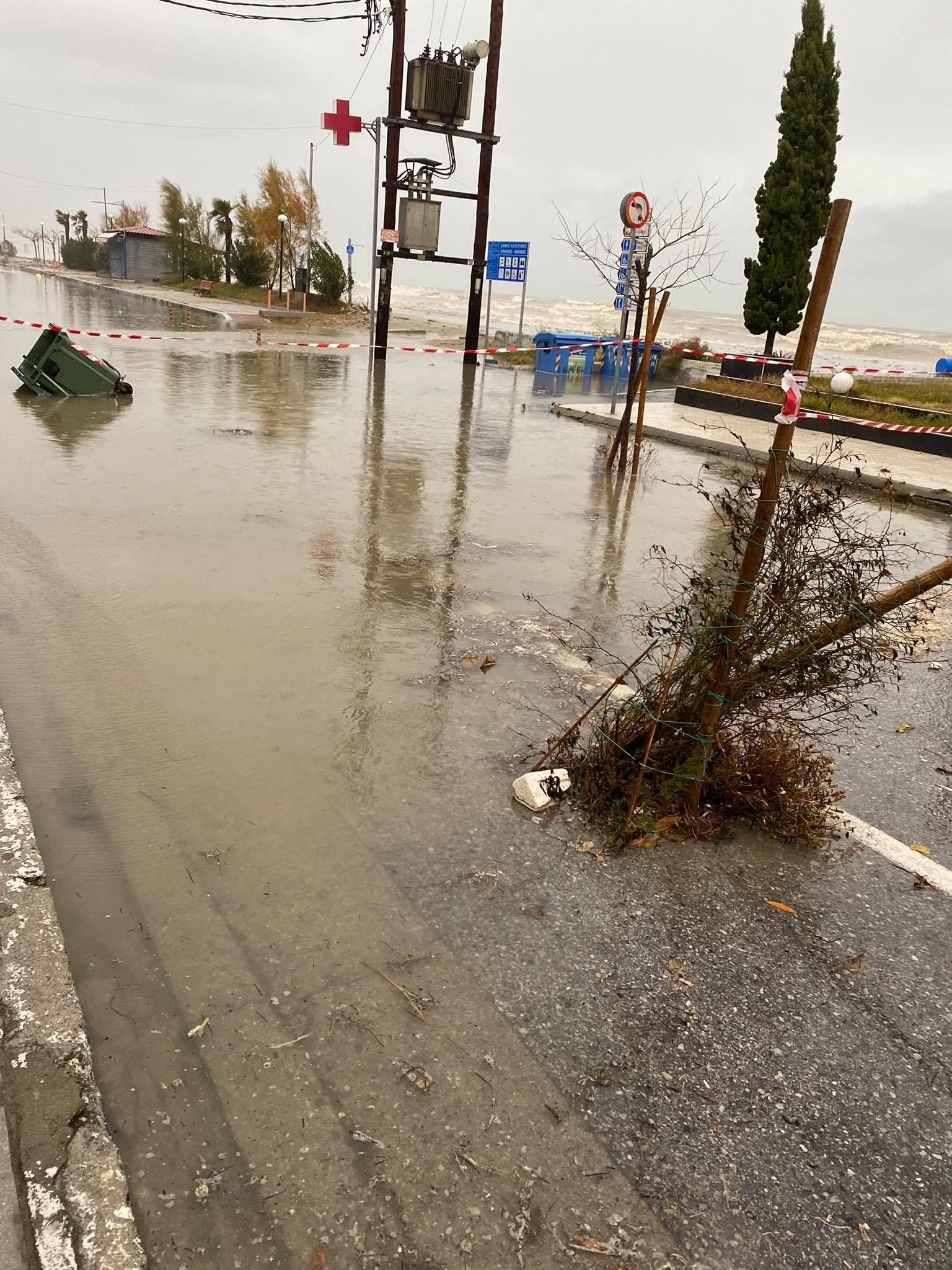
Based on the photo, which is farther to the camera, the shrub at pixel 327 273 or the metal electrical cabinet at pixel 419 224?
the shrub at pixel 327 273

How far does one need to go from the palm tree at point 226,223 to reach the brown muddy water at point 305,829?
56538 mm

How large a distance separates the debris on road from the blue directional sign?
26.2 metres

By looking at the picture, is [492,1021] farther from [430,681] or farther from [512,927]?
[430,681]

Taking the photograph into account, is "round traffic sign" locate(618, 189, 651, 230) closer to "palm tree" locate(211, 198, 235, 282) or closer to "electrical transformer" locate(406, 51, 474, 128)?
"electrical transformer" locate(406, 51, 474, 128)

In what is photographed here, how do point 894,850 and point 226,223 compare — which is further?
point 226,223

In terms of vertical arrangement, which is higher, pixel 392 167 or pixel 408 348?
pixel 392 167

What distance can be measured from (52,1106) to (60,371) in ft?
44.1

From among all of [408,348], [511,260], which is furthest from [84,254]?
[408,348]

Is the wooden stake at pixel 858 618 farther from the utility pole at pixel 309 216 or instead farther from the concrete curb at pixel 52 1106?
the utility pole at pixel 309 216

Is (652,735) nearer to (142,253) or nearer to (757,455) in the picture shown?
(757,455)

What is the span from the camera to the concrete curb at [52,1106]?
197 cm

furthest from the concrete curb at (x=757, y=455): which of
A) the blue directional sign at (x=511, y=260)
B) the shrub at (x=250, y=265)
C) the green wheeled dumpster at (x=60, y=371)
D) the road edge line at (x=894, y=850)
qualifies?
the shrub at (x=250, y=265)

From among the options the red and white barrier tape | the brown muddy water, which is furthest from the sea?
the brown muddy water

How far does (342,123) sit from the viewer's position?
23.7 m
